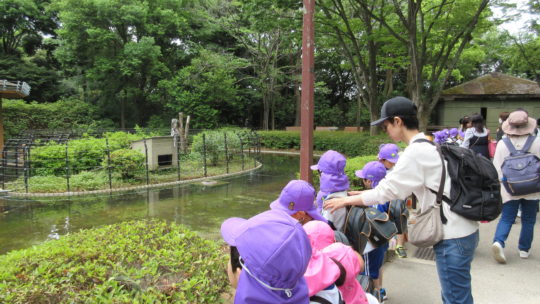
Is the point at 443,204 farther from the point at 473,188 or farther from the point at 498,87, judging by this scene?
the point at 498,87

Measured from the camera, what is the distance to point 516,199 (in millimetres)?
3936

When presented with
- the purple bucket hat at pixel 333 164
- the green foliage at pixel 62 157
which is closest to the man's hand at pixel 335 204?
the purple bucket hat at pixel 333 164

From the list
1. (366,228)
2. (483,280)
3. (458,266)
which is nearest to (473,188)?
(458,266)

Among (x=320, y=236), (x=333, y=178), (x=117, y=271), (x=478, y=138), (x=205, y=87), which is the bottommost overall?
(x=117, y=271)

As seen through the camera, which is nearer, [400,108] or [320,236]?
[320,236]

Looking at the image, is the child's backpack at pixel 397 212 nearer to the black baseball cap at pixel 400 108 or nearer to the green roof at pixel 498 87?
the black baseball cap at pixel 400 108

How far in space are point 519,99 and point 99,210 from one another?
78.5 ft

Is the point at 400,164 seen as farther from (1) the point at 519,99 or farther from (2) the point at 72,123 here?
(2) the point at 72,123

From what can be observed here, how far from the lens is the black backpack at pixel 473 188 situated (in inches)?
83.7

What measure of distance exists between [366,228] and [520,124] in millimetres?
2592

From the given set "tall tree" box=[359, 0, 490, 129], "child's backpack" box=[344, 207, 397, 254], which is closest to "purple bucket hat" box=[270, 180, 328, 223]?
"child's backpack" box=[344, 207, 397, 254]

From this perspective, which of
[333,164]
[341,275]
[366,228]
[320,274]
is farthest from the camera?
[333,164]

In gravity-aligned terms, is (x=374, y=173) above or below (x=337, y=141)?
above

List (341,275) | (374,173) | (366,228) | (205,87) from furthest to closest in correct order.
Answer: (205,87)
(374,173)
(366,228)
(341,275)
